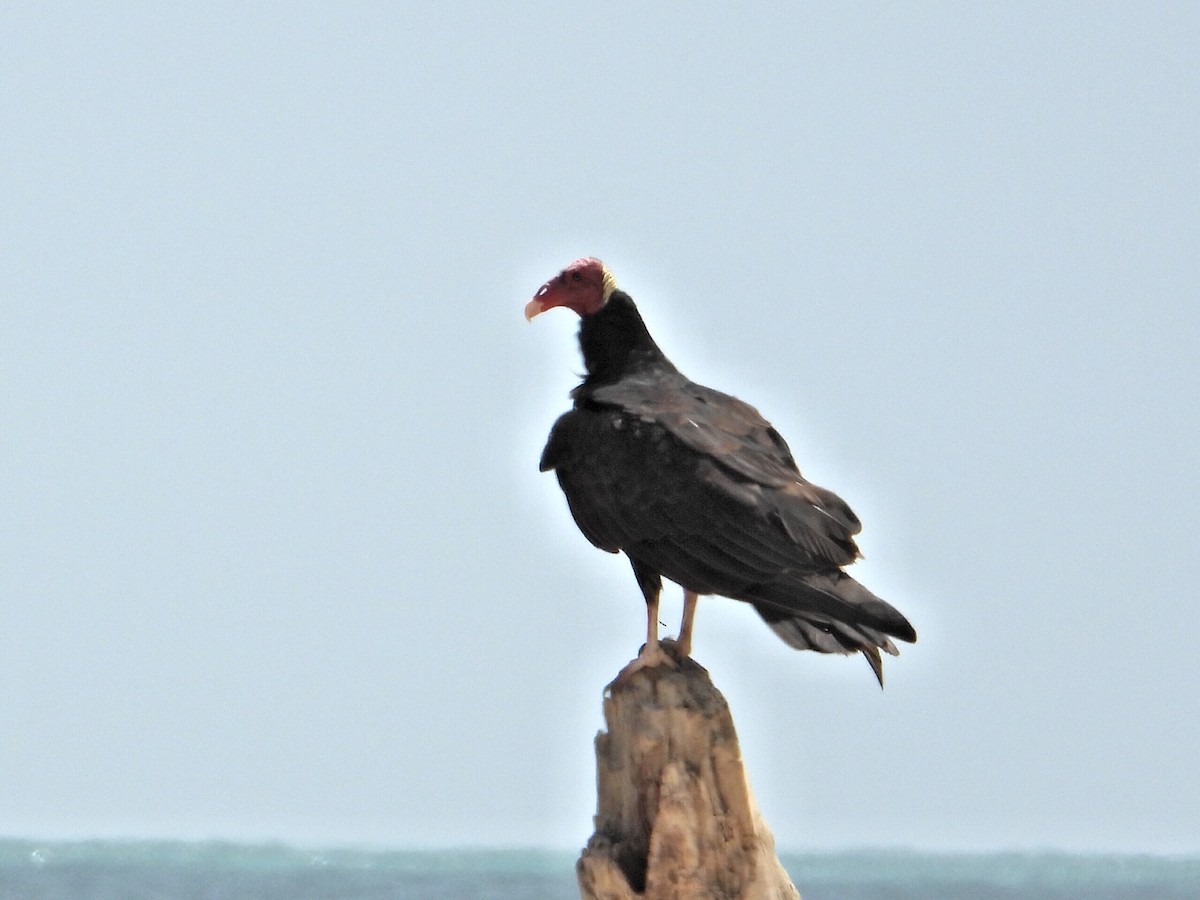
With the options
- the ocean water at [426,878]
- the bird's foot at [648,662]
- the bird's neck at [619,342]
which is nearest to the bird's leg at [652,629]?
the bird's foot at [648,662]

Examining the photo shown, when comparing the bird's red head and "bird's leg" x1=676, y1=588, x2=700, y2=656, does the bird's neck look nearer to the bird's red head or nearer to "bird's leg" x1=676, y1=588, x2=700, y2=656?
the bird's red head

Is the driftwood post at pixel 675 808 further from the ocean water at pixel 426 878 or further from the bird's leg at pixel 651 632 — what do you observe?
the ocean water at pixel 426 878

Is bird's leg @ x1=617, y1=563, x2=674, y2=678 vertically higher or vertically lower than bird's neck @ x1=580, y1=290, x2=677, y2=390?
lower

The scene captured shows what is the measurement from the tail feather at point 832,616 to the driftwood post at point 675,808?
1.65 ft

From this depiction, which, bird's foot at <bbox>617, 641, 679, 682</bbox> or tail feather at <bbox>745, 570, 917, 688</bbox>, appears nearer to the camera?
tail feather at <bbox>745, 570, 917, 688</bbox>

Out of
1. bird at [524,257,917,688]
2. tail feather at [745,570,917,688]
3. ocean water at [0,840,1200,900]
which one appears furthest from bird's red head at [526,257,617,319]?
ocean water at [0,840,1200,900]

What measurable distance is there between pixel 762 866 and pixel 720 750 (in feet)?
1.64

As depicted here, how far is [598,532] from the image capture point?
8578 millimetres

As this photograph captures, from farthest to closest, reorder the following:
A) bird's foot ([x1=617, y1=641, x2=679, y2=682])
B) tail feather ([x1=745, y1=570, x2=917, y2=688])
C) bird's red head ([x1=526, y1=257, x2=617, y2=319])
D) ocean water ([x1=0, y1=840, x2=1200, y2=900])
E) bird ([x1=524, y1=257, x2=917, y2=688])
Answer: ocean water ([x1=0, y1=840, x2=1200, y2=900])
bird's red head ([x1=526, y1=257, x2=617, y2=319])
bird's foot ([x1=617, y1=641, x2=679, y2=682])
bird ([x1=524, y1=257, x2=917, y2=688])
tail feather ([x1=745, y1=570, x2=917, y2=688])

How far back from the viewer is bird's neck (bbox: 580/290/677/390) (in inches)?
358

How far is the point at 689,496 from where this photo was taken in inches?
320

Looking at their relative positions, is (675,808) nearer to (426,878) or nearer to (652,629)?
(652,629)

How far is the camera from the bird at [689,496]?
7.86m

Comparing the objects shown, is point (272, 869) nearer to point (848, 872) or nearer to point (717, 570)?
point (848, 872)
